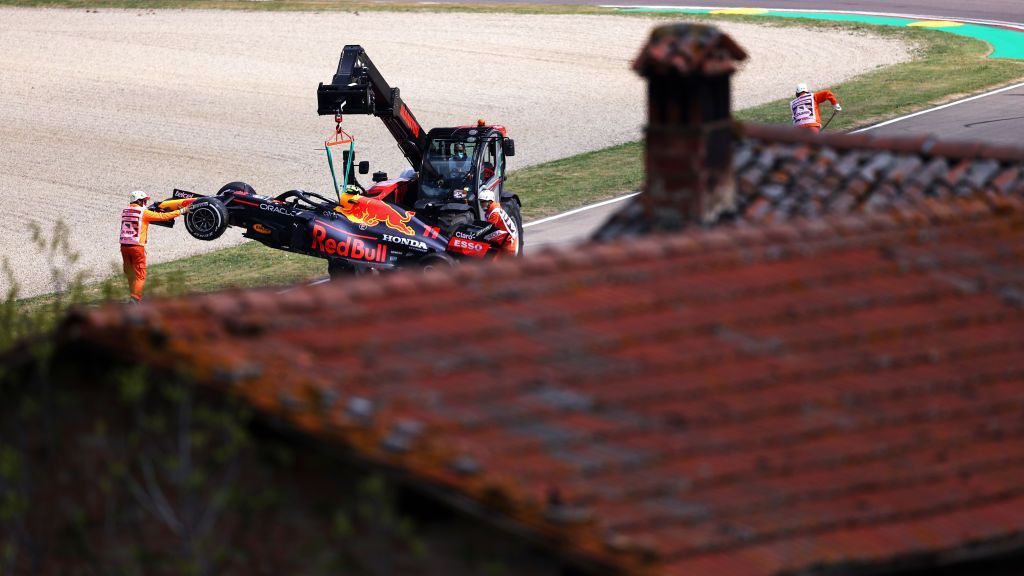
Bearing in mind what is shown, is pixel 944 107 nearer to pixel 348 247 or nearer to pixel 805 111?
pixel 805 111

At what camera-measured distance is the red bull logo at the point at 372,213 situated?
22.4 metres

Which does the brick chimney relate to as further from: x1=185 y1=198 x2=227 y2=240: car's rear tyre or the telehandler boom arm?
the telehandler boom arm

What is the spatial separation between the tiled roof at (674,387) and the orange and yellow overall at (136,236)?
14885 millimetres

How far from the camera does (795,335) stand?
25.5 feet

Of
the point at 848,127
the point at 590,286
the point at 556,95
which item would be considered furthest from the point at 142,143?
the point at 590,286

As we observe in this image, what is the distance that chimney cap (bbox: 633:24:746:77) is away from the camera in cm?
948

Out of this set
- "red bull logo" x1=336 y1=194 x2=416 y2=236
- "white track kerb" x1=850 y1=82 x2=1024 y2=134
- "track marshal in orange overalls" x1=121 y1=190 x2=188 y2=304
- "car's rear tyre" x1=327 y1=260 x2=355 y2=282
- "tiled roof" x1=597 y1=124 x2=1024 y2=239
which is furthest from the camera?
"white track kerb" x1=850 y1=82 x2=1024 y2=134

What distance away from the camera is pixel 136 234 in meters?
22.3

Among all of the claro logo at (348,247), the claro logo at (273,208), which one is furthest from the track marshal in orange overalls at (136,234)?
the claro logo at (348,247)

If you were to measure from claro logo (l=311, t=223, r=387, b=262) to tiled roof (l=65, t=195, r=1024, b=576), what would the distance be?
14068 mm

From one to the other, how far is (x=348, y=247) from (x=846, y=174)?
43.1ft

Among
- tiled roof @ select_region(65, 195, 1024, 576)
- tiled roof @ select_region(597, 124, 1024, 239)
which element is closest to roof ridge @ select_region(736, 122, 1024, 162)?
tiled roof @ select_region(597, 124, 1024, 239)

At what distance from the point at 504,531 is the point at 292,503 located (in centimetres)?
122

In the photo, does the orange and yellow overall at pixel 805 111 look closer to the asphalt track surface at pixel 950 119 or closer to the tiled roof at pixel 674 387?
the asphalt track surface at pixel 950 119
